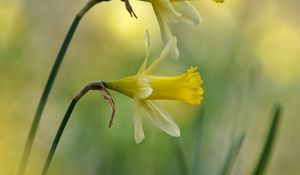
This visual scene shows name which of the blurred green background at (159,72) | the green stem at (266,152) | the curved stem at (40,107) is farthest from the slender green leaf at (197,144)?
the curved stem at (40,107)

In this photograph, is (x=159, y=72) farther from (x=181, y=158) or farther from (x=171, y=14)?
(x=171, y=14)

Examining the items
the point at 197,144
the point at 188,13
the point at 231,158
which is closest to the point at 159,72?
the point at 197,144

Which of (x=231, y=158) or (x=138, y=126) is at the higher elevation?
(x=138, y=126)

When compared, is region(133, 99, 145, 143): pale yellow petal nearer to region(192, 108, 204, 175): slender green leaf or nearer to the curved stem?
the curved stem

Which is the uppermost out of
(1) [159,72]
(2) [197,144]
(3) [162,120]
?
(3) [162,120]

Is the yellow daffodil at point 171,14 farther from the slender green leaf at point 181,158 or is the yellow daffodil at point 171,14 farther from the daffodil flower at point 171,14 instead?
the slender green leaf at point 181,158

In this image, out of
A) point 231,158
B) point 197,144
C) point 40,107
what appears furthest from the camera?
point 197,144
